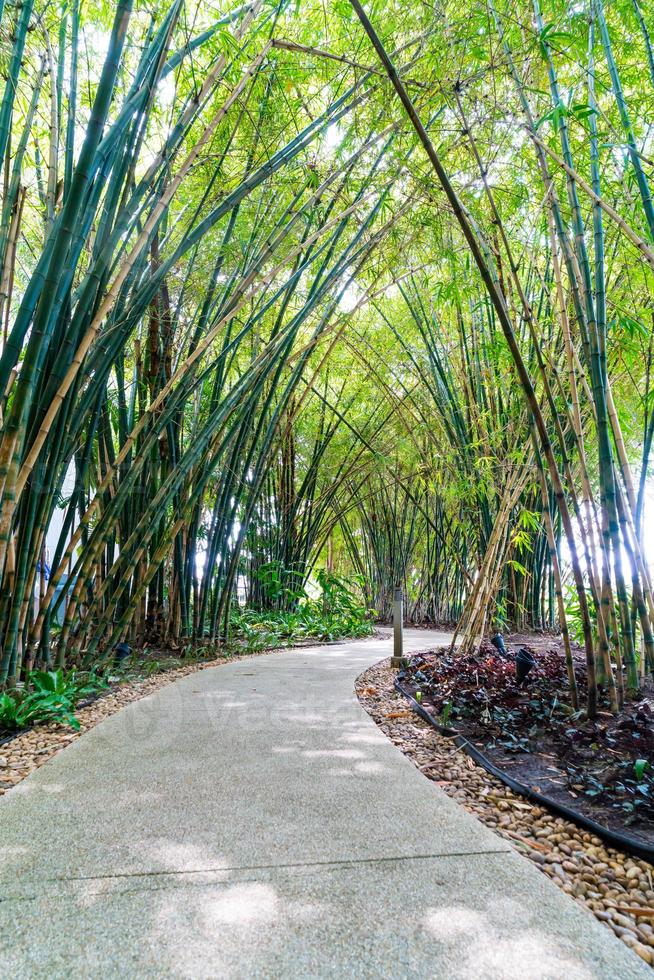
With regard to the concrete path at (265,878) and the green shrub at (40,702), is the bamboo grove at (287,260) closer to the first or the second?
the green shrub at (40,702)

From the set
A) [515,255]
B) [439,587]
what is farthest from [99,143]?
[439,587]

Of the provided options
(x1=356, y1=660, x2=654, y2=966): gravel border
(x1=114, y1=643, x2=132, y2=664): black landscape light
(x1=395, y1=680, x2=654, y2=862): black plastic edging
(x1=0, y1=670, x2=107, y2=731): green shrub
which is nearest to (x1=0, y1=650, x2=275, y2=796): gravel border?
(x1=0, y1=670, x2=107, y2=731): green shrub

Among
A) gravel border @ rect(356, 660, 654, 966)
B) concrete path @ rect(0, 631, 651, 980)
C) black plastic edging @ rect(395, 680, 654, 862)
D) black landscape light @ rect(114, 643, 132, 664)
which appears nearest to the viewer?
concrete path @ rect(0, 631, 651, 980)

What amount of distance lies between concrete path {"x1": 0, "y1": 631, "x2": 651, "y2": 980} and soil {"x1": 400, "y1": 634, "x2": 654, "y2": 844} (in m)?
0.28

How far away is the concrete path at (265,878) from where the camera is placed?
2.46 feet

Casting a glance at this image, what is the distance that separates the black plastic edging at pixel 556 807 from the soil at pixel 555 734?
3cm

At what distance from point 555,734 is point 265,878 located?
3.46ft

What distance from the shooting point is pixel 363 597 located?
25.3ft

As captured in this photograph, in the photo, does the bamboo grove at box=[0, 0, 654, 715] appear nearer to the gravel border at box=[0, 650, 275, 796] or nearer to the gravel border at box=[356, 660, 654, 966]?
the gravel border at box=[0, 650, 275, 796]

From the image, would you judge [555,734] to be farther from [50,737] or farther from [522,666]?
[50,737]

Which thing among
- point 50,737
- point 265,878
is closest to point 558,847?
point 265,878

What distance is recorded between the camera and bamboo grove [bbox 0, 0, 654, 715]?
5.80 ft

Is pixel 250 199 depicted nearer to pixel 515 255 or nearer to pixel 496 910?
pixel 515 255

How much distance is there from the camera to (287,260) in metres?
2.43
